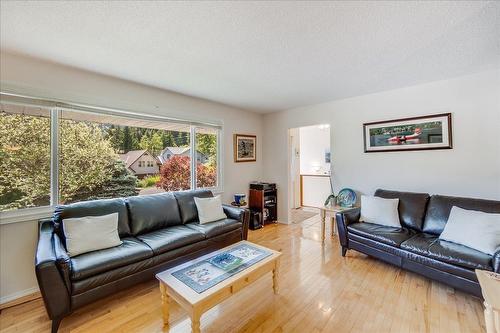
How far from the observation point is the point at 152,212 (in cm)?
280

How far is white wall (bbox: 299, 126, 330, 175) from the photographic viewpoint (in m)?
5.97

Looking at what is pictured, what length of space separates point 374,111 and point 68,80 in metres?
4.09

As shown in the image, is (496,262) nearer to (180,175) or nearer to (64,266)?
(64,266)

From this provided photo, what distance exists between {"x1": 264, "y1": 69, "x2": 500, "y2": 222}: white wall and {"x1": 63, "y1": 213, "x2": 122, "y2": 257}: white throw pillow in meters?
3.37

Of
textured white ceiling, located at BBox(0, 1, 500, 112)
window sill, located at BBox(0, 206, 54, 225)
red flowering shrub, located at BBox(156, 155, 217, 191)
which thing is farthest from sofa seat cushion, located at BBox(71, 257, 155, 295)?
textured white ceiling, located at BBox(0, 1, 500, 112)

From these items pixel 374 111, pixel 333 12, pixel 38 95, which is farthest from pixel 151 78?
pixel 374 111

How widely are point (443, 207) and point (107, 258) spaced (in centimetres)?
361

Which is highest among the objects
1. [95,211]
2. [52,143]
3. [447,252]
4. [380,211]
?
[52,143]

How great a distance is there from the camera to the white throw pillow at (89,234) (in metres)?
2.03

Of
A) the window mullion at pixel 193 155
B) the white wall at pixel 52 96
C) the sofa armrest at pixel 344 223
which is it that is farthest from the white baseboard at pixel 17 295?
the sofa armrest at pixel 344 223

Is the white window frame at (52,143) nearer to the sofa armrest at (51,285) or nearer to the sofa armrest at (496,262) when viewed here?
the sofa armrest at (51,285)

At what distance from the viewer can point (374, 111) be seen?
3434 mm

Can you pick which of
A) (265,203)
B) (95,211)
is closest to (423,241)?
(265,203)

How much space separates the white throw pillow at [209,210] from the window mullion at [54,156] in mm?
1568
